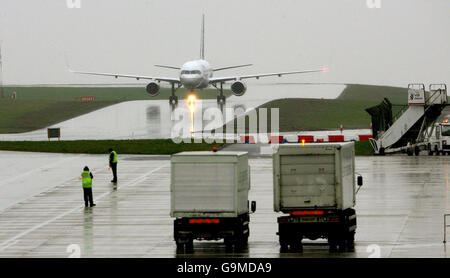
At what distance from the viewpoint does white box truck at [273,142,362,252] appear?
3172 centimetres

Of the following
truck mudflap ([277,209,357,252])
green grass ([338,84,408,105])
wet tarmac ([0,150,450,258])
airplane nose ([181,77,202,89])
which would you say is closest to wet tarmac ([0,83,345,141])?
airplane nose ([181,77,202,89])

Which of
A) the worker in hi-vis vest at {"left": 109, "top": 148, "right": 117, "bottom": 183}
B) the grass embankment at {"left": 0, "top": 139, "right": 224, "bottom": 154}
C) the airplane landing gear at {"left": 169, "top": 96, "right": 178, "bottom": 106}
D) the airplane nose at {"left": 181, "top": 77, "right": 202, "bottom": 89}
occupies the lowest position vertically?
the worker in hi-vis vest at {"left": 109, "top": 148, "right": 117, "bottom": 183}

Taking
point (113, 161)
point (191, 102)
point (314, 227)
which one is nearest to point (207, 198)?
point (314, 227)

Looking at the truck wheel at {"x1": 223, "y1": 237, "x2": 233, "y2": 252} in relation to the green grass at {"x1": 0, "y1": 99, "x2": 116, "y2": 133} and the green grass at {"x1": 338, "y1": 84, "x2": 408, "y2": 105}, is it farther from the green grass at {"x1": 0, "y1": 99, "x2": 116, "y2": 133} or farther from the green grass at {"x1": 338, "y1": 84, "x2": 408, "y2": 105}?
the green grass at {"x1": 338, "y1": 84, "x2": 408, "y2": 105}

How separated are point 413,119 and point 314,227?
40882 mm

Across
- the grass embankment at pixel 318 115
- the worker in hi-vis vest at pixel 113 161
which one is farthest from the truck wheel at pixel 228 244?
the grass embankment at pixel 318 115

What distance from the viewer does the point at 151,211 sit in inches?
1683

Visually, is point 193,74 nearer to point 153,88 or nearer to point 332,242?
point 153,88

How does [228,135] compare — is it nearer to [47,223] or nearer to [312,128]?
[312,128]

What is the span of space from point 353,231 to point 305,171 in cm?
279

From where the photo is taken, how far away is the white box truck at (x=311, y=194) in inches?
1249

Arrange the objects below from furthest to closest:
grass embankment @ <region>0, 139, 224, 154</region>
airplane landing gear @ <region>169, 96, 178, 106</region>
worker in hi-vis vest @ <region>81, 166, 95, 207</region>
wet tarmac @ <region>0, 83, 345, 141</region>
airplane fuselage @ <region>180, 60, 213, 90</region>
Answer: airplane landing gear @ <region>169, 96, 178, 106</region> → airplane fuselage @ <region>180, 60, 213, 90</region> → wet tarmac @ <region>0, 83, 345, 141</region> → grass embankment @ <region>0, 139, 224, 154</region> → worker in hi-vis vest @ <region>81, 166, 95, 207</region>

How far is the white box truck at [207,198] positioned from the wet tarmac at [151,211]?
25.8 inches

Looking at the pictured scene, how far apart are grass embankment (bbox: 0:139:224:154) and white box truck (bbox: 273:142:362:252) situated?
124 ft
